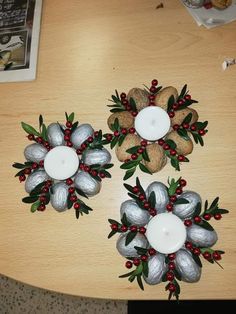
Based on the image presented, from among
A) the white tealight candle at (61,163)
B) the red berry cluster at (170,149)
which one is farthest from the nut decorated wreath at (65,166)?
the red berry cluster at (170,149)

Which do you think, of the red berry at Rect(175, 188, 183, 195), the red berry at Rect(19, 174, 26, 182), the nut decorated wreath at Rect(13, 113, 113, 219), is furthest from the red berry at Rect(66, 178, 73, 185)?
the red berry at Rect(175, 188, 183, 195)

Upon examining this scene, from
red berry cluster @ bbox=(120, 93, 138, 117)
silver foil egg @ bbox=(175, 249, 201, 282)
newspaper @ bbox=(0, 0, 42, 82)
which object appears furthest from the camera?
newspaper @ bbox=(0, 0, 42, 82)

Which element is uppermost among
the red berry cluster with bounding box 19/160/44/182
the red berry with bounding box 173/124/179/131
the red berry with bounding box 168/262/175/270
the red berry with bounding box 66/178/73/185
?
the red berry with bounding box 173/124/179/131

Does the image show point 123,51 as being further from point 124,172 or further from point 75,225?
point 75,225

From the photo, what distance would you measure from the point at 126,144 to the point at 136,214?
0.14m

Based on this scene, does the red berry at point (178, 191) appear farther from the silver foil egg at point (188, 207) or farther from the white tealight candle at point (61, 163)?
the white tealight candle at point (61, 163)

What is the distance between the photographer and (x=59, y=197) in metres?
0.68

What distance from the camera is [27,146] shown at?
28.8 inches

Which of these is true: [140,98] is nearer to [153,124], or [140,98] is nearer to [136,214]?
[153,124]

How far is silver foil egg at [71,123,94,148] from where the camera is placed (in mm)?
698

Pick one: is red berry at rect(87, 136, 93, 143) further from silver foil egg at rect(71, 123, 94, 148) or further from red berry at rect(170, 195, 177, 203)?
red berry at rect(170, 195, 177, 203)

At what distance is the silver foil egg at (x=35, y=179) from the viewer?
0.70m

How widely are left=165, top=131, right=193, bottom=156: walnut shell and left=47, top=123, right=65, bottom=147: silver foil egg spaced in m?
0.21

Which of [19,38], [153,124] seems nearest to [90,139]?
[153,124]
